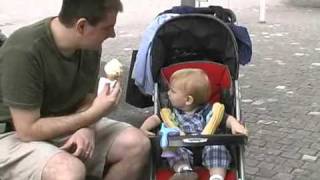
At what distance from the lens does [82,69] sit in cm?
356

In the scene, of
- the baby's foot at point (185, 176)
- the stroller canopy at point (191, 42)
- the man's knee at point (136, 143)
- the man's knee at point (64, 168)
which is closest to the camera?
the man's knee at point (64, 168)

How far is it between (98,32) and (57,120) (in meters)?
0.51

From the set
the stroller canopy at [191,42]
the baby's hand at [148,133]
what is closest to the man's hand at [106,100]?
the baby's hand at [148,133]

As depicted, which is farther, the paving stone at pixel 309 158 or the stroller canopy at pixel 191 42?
the paving stone at pixel 309 158

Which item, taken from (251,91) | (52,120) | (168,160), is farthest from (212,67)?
(251,91)

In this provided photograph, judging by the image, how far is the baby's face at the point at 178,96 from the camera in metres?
4.09

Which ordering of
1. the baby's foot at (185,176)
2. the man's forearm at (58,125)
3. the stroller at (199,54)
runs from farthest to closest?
the stroller at (199,54), the baby's foot at (185,176), the man's forearm at (58,125)

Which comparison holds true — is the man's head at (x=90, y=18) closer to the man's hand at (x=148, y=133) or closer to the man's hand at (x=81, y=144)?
the man's hand at (x=81, y=144)

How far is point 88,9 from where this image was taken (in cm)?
314

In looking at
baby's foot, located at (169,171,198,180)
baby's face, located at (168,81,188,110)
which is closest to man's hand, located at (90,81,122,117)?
baby's foot, located at (169,171,198,180)

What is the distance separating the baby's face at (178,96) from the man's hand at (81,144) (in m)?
0.86

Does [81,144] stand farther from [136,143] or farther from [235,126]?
[235,126]

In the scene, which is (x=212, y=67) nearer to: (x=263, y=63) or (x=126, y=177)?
(x=126, y=177)

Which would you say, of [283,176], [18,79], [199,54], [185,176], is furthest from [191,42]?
[18,79]
